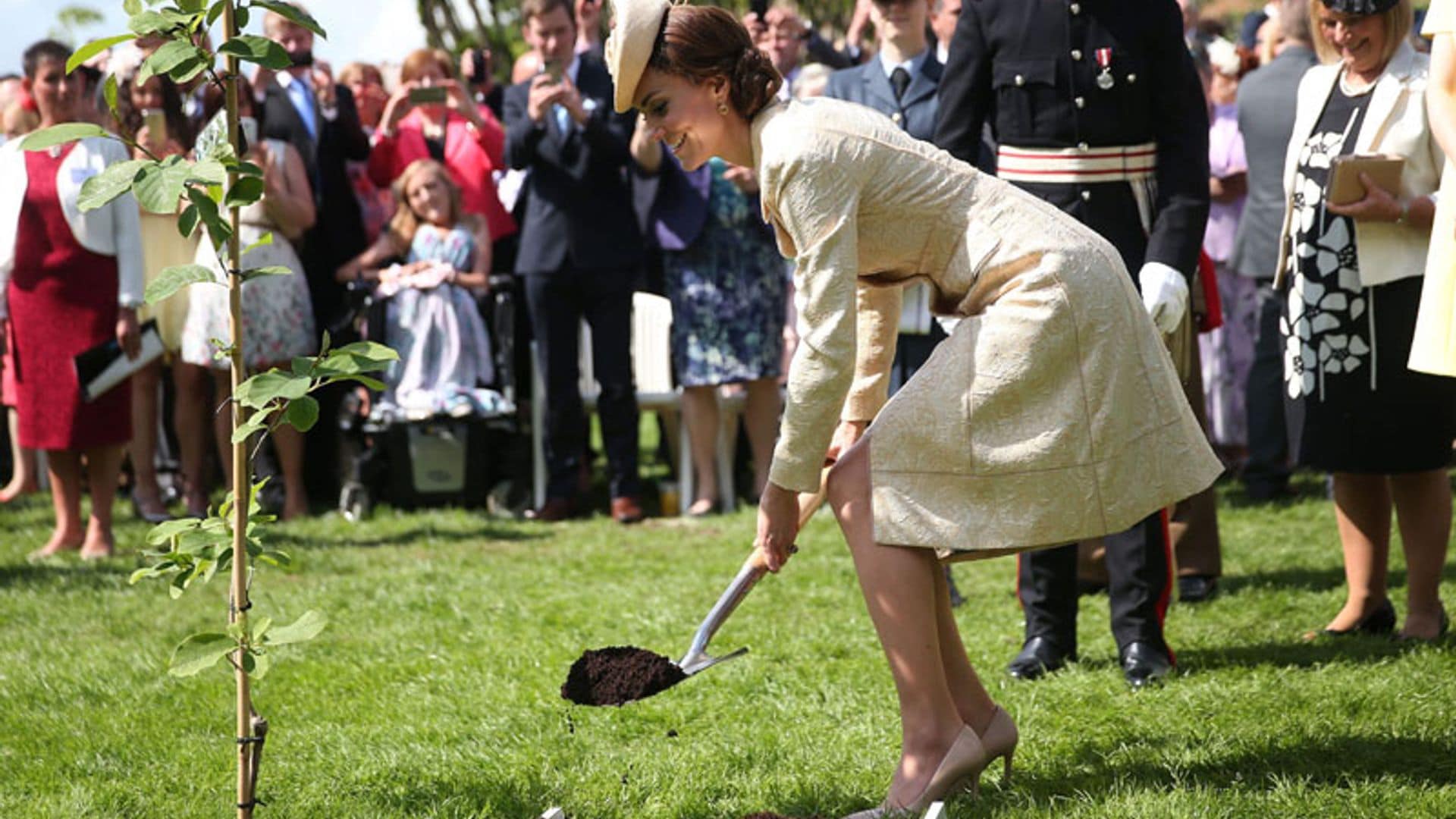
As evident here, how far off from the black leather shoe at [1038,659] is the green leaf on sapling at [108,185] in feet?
9.69

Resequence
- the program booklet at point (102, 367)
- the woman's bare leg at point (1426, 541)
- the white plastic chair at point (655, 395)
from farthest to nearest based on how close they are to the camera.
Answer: the white plastic chair at point (655, 395)
the program booklet at point (102, 367)
the woman's bare leg at point (1426, 541)

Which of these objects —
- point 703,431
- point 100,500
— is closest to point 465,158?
point 703,431

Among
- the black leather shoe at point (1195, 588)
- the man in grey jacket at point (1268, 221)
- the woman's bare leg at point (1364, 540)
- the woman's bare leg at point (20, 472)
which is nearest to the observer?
the woman's bare leg at point (1364, 540)

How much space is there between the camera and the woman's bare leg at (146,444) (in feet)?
29.5

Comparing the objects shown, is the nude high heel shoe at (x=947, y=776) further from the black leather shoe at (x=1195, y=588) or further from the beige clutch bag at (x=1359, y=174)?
the black leather shoe at (x=1195, y=588)

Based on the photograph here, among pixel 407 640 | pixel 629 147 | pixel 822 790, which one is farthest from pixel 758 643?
pixel 629 147

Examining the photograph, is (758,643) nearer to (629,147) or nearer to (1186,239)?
(1186,239)

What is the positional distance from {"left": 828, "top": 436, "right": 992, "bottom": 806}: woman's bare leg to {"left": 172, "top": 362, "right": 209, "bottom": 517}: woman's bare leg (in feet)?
19.7

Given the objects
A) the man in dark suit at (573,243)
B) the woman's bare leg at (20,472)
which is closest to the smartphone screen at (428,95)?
the man in dark suit at (573,243)

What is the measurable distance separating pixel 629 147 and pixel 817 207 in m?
5.38

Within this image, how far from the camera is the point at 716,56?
11.6ft

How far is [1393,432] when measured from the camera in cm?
527

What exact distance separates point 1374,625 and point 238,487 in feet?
12.4

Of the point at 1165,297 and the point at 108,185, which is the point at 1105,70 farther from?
the point at 108,185
